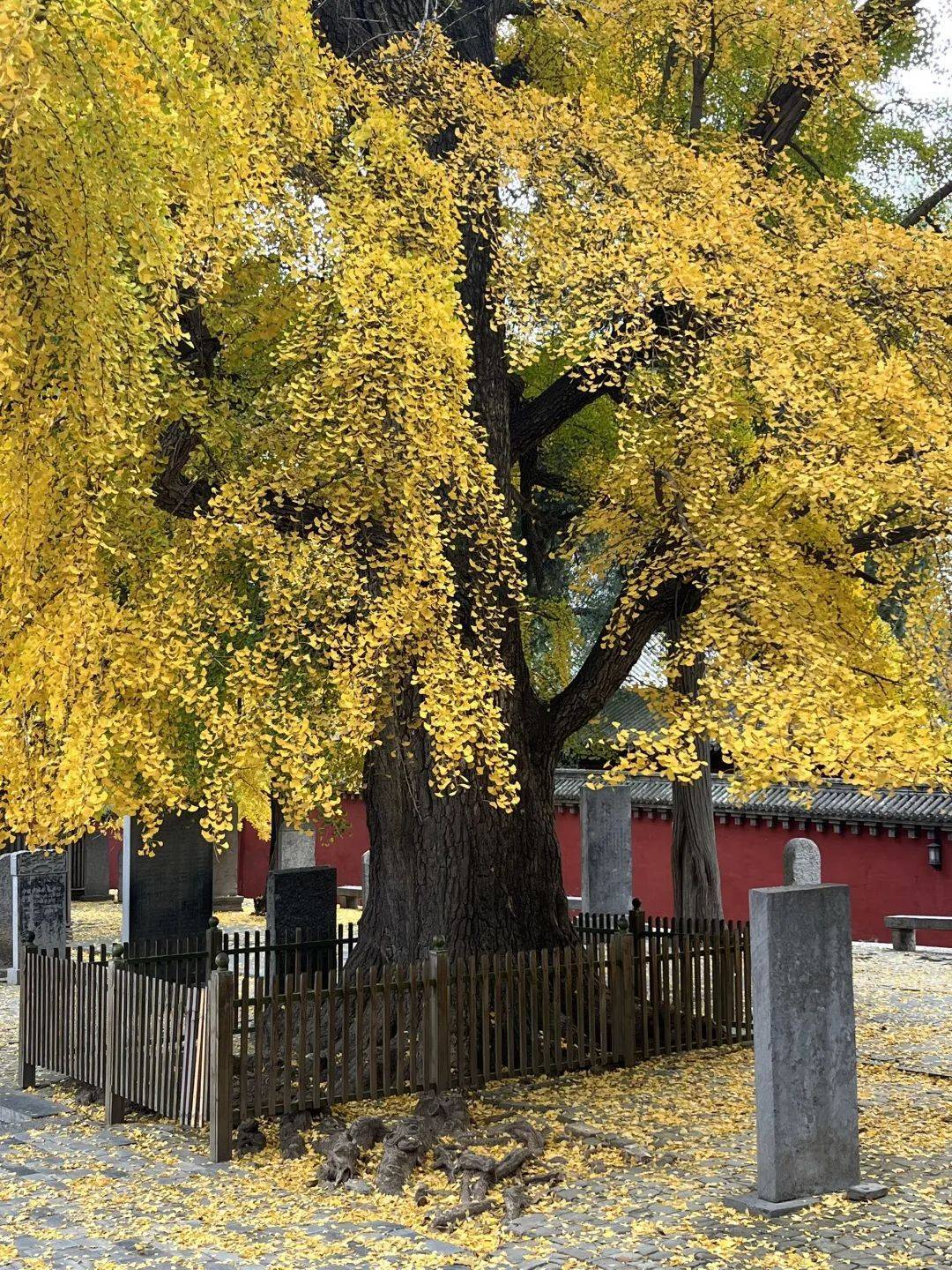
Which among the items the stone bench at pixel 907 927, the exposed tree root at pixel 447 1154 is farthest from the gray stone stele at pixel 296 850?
the exposed tree root at pixel 447 1154

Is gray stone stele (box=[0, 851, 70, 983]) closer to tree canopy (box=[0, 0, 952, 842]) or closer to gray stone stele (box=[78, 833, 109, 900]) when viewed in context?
tree canopy (box=[0, 0, 952, 842])

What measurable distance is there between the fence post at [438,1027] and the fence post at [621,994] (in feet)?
6.36

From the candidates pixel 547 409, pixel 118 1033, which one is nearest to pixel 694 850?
pixel 547 409

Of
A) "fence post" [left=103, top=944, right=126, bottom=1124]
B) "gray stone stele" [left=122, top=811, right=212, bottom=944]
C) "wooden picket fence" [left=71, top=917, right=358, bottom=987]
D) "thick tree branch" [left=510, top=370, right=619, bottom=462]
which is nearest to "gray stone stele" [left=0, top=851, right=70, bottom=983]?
"gray stone stele" [left=122, top=811, right=212, bottom=944]

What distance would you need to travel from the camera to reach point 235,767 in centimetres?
1080

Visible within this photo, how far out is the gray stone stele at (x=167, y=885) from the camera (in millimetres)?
17547

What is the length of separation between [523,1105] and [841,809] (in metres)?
16.1

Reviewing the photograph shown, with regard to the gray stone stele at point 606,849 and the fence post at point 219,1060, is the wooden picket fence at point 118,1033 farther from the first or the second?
the gray stone stele at point 606,849

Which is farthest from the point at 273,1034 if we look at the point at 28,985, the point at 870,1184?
the point at 870,1184

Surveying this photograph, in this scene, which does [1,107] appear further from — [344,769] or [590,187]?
[344,769]

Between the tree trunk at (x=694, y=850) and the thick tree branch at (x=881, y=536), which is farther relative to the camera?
the tree trunk at (x=694, y=850)

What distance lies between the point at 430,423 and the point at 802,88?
6.68m

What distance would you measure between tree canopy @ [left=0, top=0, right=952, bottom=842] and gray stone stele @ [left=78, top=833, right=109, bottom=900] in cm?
2020

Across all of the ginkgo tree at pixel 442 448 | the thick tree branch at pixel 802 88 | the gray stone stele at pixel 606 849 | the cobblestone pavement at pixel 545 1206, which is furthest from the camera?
the gray stone stele at pixel 606 849
